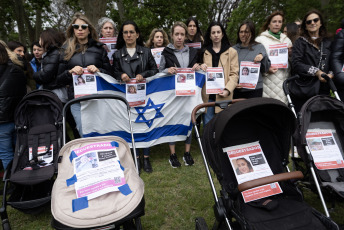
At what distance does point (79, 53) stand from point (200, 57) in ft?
6.87

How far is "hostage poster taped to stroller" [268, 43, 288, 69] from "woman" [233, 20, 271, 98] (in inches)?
8.1

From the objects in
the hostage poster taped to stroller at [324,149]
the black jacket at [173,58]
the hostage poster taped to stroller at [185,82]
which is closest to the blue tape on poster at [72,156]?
the hostage poster taped to stroller at [185,82]

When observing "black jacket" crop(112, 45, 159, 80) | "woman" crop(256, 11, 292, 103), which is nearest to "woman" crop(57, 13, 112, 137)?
"black jacket" crop(112, 45, 159, 80)

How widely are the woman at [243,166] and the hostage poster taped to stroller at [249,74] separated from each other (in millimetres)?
1847

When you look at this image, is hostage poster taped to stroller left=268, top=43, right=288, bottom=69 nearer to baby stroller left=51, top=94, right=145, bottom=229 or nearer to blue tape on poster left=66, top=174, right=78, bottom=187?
baby stroller left=51, top=94, right=145, bottom=229

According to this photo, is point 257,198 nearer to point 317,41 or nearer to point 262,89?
point 262,89

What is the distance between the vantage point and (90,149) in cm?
229

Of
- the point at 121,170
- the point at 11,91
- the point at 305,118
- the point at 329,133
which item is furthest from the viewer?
the point at 11,91

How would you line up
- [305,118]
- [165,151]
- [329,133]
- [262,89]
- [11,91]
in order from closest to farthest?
1. [305,118]
2. [329,133]
3. [11,91]
4. [262,89]
5. [165,151]

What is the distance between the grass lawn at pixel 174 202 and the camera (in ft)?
9.37

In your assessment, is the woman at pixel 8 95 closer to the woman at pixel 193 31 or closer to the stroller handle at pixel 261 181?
the woman at pixel 193 31

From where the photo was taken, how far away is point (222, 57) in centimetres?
390

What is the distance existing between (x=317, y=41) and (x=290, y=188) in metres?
2.65

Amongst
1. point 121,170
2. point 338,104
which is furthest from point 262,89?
point 121,170
